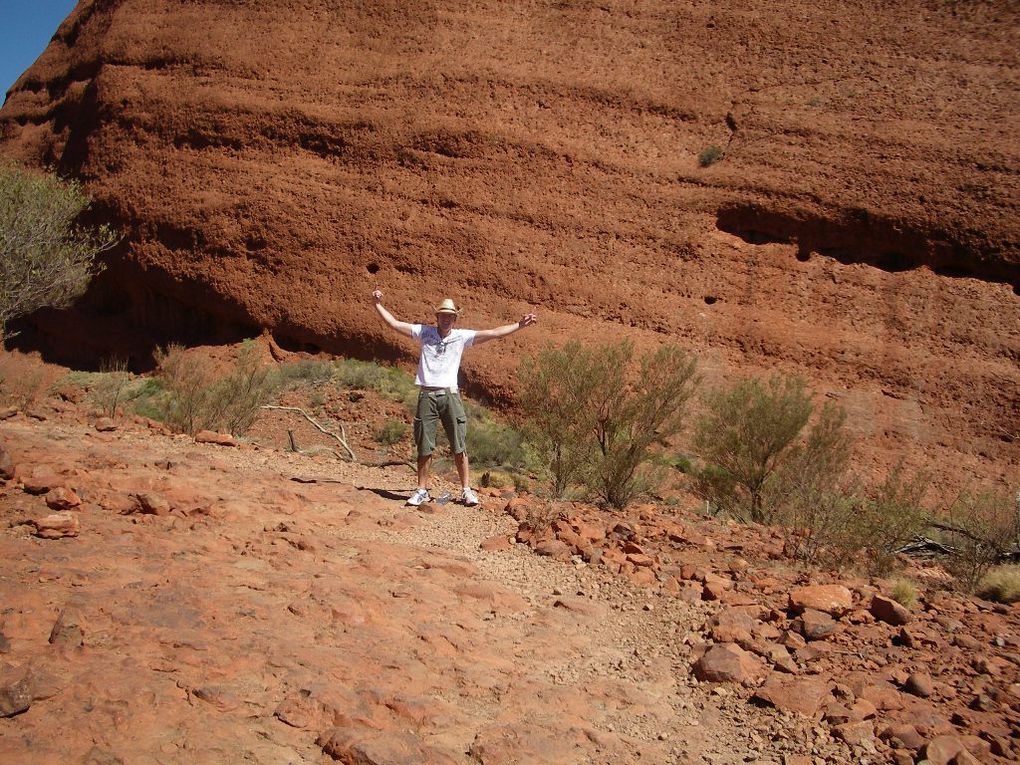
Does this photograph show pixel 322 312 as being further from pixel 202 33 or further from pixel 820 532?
pixel 820 532

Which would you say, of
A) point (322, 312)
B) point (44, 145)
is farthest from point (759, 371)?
point (44, 145)

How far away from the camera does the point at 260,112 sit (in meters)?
19.8

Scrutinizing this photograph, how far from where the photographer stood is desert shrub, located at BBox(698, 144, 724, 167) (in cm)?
1944

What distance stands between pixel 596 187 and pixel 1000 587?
14492 mm

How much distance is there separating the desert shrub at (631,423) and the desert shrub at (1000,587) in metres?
3.35

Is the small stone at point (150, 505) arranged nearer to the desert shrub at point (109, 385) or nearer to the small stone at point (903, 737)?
the small stone at point (903, 737)

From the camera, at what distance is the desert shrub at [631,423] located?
8.63m

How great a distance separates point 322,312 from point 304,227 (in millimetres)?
2198

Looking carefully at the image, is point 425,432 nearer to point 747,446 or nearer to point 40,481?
point 40,481

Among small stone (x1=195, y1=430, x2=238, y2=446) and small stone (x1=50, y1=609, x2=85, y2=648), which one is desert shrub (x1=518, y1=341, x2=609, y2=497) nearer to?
small stone (x1=195, y1=430, x2=238, y2=446)

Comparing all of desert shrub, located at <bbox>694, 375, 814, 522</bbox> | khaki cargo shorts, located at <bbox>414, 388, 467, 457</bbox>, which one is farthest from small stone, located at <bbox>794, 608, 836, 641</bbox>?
desert shrub, located at <bbox>694, 375, 814, 522</bbox>

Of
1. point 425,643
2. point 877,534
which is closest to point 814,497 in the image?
point 877,534

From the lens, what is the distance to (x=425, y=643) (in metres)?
3.60

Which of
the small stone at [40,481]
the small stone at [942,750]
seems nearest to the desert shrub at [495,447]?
the small stone at [40,481]
